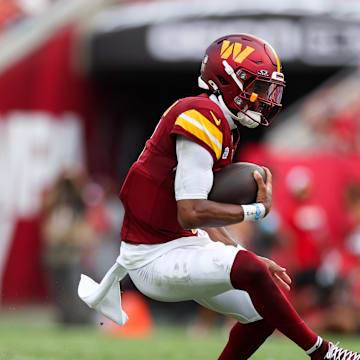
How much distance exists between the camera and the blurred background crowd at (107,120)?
9.98 metres

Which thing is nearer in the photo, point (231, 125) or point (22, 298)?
point (231, 125)

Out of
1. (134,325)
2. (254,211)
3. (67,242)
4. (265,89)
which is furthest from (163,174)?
(67,242)

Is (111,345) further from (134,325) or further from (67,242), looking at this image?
(67,242)

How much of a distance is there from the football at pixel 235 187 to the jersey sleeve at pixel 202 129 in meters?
0.12

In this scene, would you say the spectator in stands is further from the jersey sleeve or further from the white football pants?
the jersey sleeve

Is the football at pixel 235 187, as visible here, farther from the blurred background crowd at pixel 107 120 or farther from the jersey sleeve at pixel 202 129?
the blurred background crowd at pixel 107 120

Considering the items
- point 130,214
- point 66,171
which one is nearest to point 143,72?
point 66,171

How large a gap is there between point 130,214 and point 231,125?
65 centimetres

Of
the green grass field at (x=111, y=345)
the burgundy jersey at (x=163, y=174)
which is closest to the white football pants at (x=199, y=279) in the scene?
the burgundy jersey at (x=163, y=174)

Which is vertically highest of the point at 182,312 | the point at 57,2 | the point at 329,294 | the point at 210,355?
the point at 57,2

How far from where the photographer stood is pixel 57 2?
489 inches

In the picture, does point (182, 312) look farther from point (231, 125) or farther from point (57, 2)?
point (231, 125)

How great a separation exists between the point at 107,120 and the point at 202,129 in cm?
874

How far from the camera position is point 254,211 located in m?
4.52
